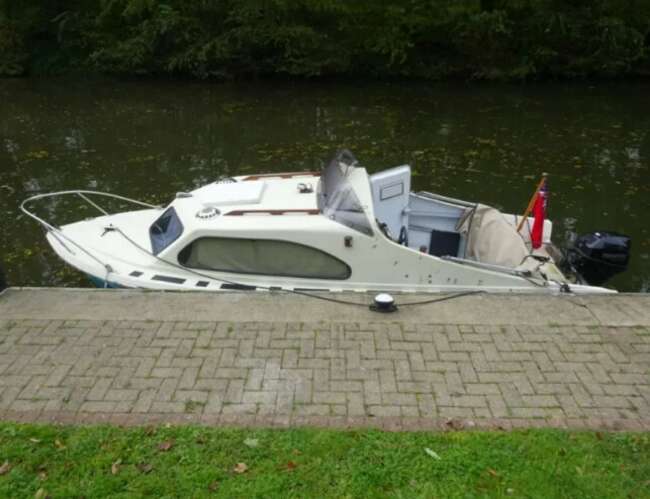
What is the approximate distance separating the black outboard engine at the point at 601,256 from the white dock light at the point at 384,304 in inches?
97.5

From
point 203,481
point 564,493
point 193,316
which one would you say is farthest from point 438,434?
point 193,316

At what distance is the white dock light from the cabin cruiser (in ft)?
2.11

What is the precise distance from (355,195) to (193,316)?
2215mm

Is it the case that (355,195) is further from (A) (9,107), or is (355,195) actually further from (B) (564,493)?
(A) (9,107)

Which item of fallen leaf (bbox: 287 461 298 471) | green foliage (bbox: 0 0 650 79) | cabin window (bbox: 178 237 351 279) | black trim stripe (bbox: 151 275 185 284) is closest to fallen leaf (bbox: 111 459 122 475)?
fallen leaf (bbox: 287 461 298 471)

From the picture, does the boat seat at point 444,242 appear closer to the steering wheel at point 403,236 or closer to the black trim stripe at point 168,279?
the steering wheel at point 403,236

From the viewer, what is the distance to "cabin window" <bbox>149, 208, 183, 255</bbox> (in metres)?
7.21

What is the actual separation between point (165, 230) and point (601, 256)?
507cm

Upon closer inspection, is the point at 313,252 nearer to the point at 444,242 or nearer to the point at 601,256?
the point at 444,242

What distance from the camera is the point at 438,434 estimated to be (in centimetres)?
452

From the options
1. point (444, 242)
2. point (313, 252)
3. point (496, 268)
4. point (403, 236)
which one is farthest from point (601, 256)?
point (313, 252)

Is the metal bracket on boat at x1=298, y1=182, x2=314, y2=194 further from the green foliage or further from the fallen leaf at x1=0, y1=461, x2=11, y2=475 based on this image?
the green foliage

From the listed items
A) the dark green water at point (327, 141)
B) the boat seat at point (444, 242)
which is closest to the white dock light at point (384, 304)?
the boat seat at point (444, 242)

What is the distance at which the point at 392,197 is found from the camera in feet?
25.4
